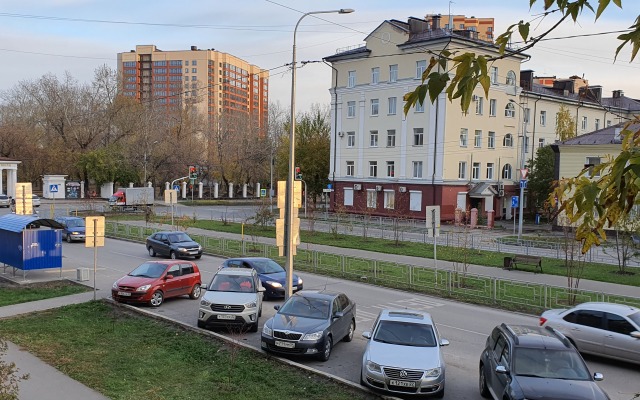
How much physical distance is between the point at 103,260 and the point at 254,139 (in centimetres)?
6624

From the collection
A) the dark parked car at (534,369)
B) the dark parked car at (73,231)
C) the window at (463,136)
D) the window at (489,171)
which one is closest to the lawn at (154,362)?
the dark parked car at (534,369)

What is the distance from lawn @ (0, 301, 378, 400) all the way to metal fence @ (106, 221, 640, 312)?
1057 centimetres

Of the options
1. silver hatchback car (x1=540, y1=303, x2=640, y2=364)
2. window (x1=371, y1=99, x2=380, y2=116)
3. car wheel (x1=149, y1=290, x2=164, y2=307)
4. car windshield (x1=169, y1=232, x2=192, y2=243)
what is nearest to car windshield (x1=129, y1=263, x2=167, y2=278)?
car wheel (x1=149, y1=290, x2=164, y2=307)

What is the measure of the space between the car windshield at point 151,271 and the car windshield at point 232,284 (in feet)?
10.1

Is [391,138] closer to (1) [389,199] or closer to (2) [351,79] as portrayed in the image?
(1) [389,199]

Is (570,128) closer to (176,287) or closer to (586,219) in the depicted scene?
(176,287)

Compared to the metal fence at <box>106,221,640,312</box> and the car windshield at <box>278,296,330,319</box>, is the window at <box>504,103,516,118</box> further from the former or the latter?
the car windshield at <box>278,296,330,319</box>

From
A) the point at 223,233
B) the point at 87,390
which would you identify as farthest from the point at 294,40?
the point at 223,233

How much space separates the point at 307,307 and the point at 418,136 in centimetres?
4078

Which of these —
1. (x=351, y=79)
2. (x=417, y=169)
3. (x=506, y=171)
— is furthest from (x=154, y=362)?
(x=506, y=171)

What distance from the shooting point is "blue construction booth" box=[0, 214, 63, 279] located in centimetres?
2095

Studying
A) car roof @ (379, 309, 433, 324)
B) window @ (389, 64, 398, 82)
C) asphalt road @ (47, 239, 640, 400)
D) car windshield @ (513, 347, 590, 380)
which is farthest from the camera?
window @ (389, 64, 398, 82)

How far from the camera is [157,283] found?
18219 mm

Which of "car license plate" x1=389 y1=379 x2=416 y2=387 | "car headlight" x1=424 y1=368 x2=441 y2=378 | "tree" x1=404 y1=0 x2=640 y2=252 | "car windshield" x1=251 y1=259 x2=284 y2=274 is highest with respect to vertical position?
"tree" x1=404 y1=0 x2=640 y2=252
